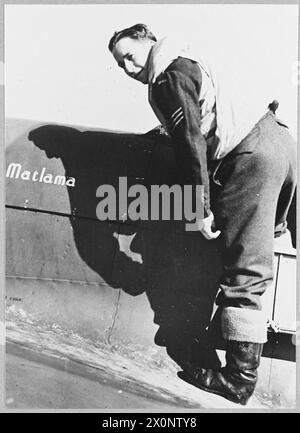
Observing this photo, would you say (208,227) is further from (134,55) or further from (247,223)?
(134,55)

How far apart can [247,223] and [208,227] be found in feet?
0.79

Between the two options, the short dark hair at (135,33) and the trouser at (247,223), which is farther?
the short dark hair at (135,33)

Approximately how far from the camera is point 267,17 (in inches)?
131

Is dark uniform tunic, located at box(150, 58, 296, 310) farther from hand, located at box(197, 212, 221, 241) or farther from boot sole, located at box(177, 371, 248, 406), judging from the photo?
boot sole, located at box(177, 371, 248, 406)

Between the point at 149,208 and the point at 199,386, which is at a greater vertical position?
the point at 149,208

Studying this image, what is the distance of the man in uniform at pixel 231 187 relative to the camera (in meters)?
3.21

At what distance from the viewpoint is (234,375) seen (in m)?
→ 3.24

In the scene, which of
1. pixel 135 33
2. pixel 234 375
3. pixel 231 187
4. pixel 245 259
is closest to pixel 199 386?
pixel 234 375

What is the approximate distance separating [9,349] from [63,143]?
1349mm

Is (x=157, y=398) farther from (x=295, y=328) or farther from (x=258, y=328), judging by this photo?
(x=295, y=328)

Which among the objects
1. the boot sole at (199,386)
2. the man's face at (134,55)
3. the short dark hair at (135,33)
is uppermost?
the short dark hair at (135,33)

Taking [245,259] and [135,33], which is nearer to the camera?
[245,259]

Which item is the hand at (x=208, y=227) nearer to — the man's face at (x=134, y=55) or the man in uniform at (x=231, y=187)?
the man in uniform at (x=231, y=187)

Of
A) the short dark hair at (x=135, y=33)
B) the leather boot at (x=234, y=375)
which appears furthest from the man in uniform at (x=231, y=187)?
the short dark hair at (x=135, y=33)
